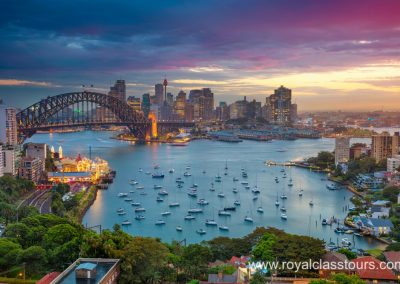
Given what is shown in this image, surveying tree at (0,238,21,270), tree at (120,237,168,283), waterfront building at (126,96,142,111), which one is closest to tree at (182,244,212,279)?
tree at (120,237,168,283)

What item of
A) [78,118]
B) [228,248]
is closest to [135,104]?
[78,118]

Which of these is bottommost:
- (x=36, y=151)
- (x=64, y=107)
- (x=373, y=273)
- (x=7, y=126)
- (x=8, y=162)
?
(x=373, y=273)

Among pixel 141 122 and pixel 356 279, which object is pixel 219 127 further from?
pixel 356 279

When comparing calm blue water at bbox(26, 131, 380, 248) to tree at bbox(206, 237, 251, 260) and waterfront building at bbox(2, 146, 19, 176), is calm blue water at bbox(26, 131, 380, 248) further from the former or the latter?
waterfront building at bbox(2, 146, 19, 176)

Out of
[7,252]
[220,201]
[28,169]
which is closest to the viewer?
[7,252]

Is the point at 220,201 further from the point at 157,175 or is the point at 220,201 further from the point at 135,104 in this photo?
the point at 135,104

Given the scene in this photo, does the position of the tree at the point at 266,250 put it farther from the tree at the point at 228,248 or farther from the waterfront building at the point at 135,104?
the waterfront building at the point at 135,104
